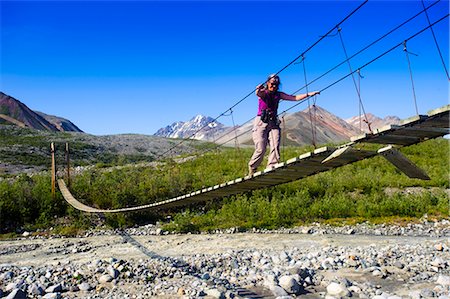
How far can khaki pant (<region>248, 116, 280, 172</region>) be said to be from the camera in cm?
680

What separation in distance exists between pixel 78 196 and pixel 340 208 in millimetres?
8823

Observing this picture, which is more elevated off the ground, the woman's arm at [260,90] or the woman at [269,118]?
the woman's arm at [260,90]

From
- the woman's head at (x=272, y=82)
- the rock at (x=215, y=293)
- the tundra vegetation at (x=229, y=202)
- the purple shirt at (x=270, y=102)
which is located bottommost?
the rock at (x=215, y=293)

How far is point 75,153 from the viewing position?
33812 mm

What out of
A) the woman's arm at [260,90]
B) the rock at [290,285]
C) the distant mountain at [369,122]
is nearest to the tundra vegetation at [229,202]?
the distant mountain at [369,122]

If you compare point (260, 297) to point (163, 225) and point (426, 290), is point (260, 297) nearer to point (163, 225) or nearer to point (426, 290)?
point (426, 290)

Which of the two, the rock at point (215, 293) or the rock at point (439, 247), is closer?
the rock at point (215, 293)

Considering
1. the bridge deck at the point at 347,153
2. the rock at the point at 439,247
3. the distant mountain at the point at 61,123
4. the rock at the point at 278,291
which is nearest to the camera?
the bridge deck at the point at 347,153

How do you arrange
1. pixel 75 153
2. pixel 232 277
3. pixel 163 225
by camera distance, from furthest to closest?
1. pixel 75 153
2. pixel 163 225
3. pixel 232 277

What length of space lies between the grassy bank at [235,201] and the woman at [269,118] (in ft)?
18.2

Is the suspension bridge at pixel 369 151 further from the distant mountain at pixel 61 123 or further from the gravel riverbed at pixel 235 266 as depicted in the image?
the distant mountain at pixel 61 123

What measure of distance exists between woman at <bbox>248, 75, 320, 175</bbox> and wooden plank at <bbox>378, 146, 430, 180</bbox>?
1587 millimetres

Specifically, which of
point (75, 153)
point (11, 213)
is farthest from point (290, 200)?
point (75, 153)

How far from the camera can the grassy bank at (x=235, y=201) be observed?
12.7 m
